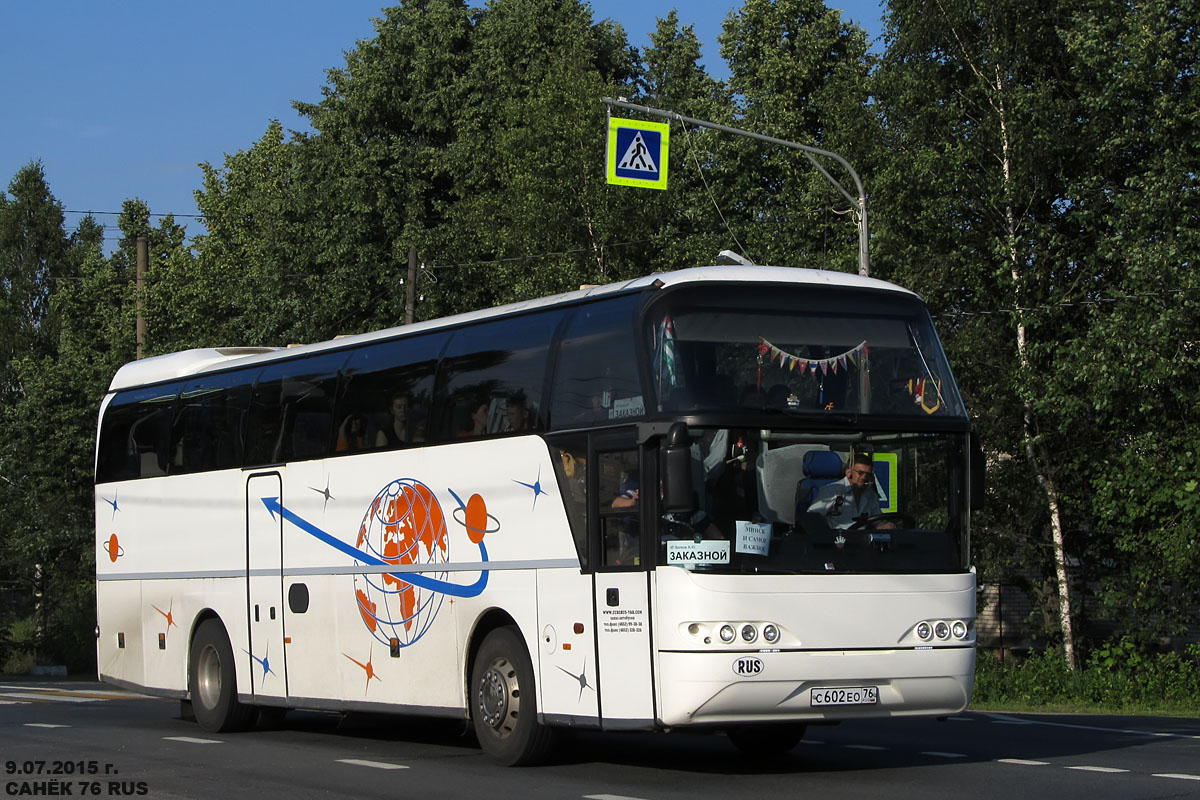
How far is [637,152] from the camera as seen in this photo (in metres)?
27.8

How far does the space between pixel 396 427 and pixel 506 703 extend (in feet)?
9.84

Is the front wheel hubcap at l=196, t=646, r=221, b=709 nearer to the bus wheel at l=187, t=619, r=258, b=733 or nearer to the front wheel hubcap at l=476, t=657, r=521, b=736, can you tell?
the bus wheel at l=187, t=619, r=258, b=733

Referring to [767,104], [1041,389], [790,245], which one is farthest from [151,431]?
[767,104]

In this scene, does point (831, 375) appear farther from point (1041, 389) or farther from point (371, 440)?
point (1041, 389)

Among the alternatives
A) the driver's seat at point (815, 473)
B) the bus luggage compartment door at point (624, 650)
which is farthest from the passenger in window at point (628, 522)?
the driver's seat at point (815, 473)

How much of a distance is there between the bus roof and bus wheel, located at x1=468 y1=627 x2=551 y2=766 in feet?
9.18

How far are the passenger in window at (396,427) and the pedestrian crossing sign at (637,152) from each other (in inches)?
494

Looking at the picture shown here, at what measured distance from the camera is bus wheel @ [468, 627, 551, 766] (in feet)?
43.8

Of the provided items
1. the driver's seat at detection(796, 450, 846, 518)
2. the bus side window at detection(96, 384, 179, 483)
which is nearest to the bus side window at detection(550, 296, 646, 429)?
the driver's seat at detection(796, 450, 846, 518)

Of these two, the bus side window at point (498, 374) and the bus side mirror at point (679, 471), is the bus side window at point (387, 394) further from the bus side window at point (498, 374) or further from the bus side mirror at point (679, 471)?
the bus side mirror at point (679, 471)

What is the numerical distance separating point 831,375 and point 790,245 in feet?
105

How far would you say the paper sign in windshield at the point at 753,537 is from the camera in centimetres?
1184

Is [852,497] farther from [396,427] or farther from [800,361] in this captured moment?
[396,427]

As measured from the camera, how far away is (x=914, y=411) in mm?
12664
